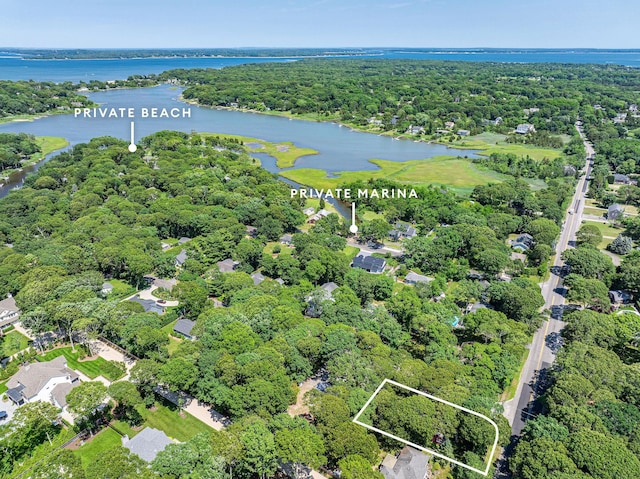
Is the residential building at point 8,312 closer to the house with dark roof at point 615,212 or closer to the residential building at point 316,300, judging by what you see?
the residential building at point 316,300

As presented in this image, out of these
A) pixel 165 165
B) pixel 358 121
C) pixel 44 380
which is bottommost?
pixel 44 380

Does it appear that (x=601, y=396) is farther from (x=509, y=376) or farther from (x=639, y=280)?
(x=639, y=280)

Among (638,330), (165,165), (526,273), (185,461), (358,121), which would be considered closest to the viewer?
(185,461)

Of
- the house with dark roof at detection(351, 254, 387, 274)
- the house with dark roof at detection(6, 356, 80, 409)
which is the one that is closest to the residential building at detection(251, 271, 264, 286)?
the house with dark roof at detection(351, 254, 387, 274)

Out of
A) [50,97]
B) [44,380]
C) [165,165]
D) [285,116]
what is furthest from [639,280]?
[50,97]

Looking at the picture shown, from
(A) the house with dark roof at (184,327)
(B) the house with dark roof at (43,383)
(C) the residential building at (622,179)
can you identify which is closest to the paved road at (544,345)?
(A) the house with dark roof at (184,327)

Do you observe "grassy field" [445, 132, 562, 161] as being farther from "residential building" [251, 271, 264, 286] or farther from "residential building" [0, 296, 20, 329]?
"residential building" [0, 296, 20, 329]
